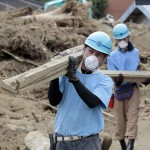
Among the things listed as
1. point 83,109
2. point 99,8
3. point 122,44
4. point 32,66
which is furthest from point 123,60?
point 99,8

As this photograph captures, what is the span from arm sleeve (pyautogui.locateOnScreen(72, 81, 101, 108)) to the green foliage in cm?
3801

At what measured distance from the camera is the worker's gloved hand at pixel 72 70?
459 cm

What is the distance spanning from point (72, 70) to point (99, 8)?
39.2 meters

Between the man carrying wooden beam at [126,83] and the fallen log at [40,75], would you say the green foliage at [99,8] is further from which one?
the fallen log at [40,75]

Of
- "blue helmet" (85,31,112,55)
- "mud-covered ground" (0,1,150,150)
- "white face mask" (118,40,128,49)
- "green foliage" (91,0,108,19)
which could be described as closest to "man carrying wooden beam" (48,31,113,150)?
"blue helmet" (85,31,112,55)

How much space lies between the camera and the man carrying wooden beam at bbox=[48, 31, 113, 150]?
477cm

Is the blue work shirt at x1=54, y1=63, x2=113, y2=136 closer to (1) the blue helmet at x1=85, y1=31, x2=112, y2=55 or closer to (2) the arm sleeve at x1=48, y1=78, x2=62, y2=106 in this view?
(2) the arm sleeve at x1=48, y1=78, x2=62, y2=106

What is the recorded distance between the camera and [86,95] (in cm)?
457

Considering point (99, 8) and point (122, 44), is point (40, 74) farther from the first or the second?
point (99, 8)

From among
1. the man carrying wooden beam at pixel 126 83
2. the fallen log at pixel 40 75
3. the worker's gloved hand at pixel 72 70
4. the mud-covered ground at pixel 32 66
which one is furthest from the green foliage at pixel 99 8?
the worker's gloved hand at pixel 72 70

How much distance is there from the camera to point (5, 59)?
14.1 m

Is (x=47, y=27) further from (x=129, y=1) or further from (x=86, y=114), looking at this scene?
(x=129, y=1)

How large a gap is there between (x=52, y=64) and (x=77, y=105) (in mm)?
468

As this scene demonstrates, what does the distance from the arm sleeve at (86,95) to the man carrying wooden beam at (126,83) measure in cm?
308
